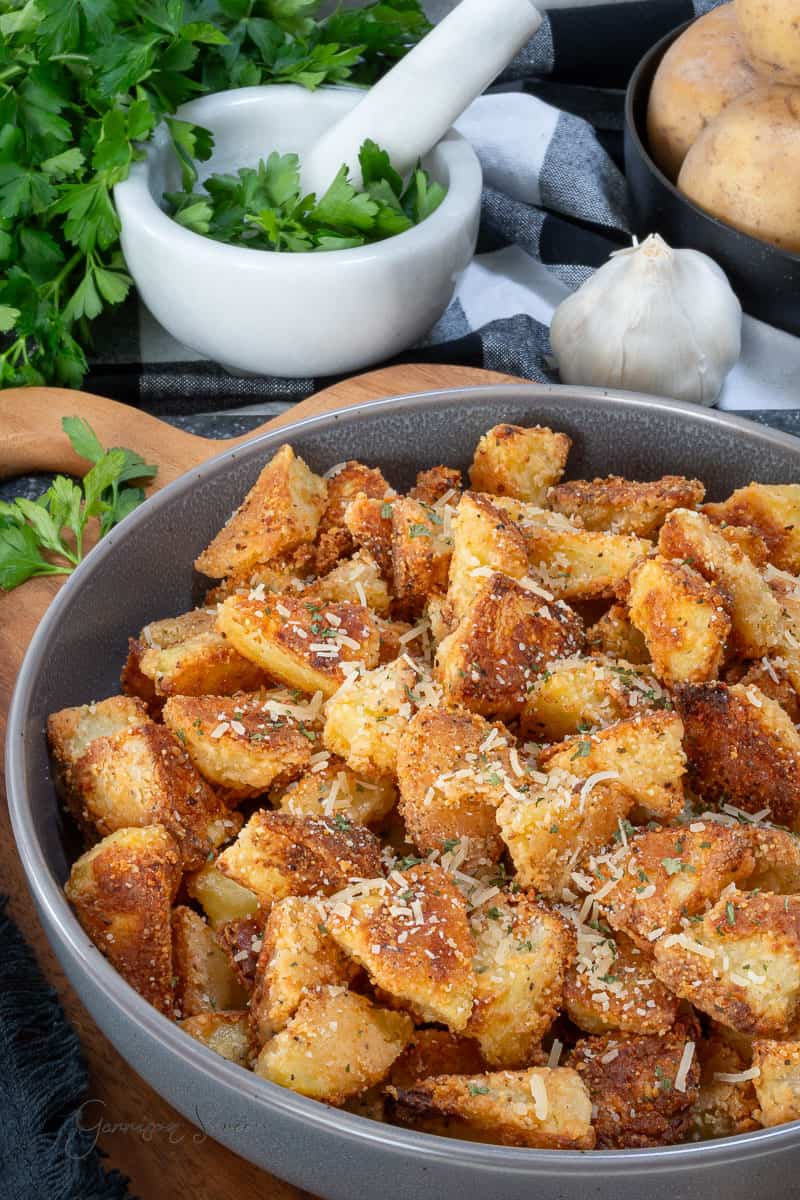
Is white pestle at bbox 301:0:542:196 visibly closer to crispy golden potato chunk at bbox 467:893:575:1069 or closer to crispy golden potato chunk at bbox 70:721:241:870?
crispy golden potato chunk at bbox 70:721:241:870

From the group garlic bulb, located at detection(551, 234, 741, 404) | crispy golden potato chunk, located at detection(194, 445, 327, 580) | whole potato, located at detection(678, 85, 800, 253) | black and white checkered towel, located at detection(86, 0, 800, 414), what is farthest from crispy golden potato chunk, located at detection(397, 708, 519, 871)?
whole potato, located at detection(678, 85, 800, 253)

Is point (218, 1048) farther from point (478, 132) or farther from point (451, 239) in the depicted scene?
point (478, 132)

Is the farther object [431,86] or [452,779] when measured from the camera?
[431,86]

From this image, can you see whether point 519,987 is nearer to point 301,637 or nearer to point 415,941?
point 415,941

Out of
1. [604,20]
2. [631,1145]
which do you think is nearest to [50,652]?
[631,1145]

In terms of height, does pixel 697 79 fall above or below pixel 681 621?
above

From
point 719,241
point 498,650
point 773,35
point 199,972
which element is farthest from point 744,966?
point 773,35

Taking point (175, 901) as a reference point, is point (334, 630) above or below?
above
